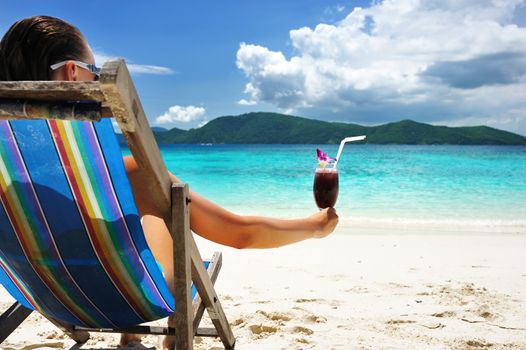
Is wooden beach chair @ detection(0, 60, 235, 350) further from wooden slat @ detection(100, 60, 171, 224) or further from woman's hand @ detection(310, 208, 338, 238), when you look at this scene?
woman's hand @ detection(310, 208, 338, 238)

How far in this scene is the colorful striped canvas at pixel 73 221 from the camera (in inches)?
58.3

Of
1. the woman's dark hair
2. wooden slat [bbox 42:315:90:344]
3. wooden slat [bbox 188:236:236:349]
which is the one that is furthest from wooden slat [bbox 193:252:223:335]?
the woman's dark hair

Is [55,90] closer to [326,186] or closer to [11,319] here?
[326,186]

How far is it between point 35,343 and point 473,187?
17786mm

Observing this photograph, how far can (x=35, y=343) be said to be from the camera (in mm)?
2949

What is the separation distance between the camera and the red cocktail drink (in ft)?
6.85

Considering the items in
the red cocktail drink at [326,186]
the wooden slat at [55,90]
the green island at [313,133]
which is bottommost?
the red cocktail drink at [326,186]

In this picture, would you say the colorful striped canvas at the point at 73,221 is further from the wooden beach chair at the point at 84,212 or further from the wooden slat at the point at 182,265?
the wooden slat at the point at 182,265

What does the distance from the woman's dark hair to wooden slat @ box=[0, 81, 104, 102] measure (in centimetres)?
48

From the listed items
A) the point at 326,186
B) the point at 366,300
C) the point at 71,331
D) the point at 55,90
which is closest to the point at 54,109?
the point at 55,90

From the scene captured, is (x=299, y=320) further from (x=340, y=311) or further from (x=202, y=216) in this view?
(x=202, y=216)

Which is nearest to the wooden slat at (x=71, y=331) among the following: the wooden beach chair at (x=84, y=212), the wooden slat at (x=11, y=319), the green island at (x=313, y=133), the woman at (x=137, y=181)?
the wooden slat at (x=11, y=319)

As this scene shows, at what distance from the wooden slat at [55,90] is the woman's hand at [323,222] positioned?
1161 millimetres

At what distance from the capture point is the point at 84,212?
5.11 feet
